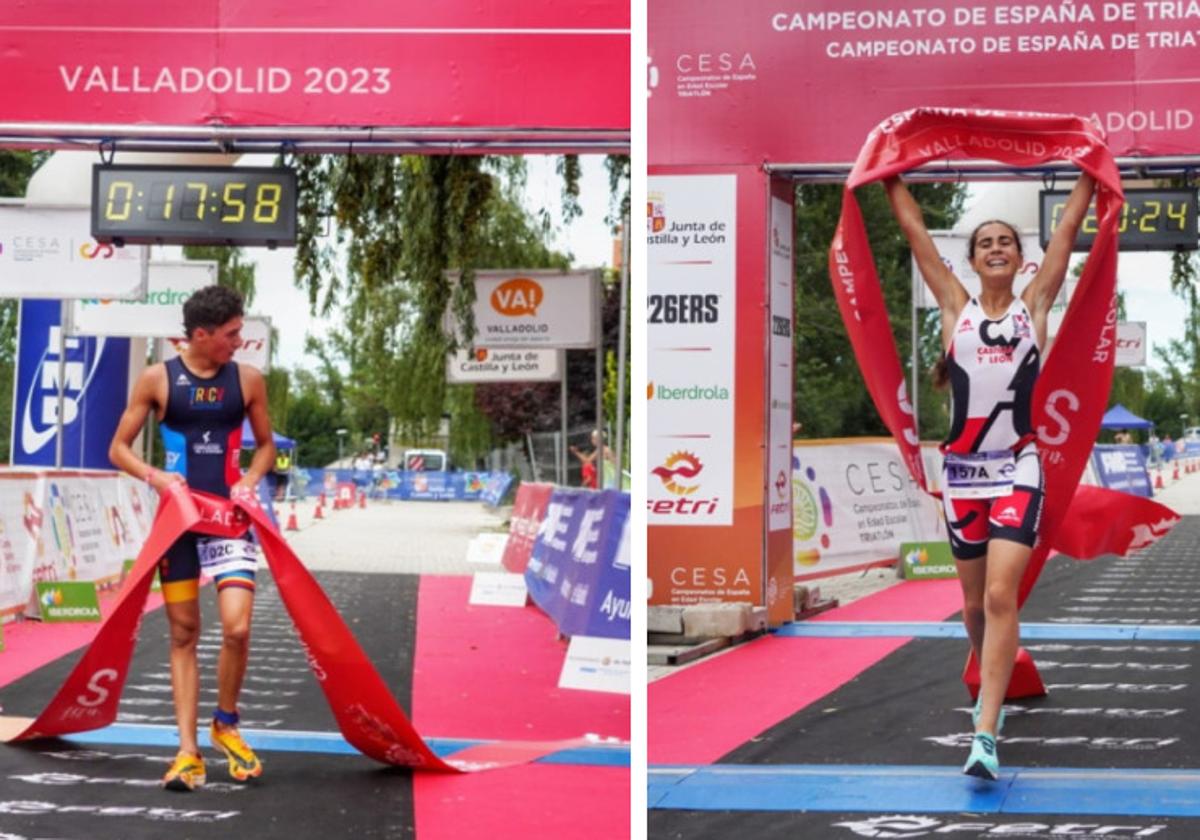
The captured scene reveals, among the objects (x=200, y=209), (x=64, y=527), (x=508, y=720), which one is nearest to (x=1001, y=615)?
(x=508, y=720)

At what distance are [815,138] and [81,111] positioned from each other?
464 centimetres

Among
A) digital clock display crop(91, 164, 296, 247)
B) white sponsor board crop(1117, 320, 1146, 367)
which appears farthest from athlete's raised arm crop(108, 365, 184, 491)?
white sponsor board crop(1117, 320, 1146, 367)

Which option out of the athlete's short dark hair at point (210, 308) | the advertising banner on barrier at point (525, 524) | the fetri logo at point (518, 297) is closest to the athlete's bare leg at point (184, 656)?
the athlete's short dark hair at point (210, 308)

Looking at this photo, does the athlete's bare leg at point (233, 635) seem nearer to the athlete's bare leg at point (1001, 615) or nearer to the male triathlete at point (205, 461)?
the male triathlete at point (205, 461)

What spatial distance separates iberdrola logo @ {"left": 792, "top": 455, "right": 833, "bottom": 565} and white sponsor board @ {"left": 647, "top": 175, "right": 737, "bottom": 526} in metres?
5.42

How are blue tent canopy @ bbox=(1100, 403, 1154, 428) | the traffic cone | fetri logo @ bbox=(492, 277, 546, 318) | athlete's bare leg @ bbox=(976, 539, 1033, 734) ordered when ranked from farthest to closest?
blue tent canopy @ bbox=(1100, 403, 1154, 428), fetri logo @ bbox=(492, 277, 546, 318), the traffic cone, athlete's bare leg @ bbox=(976, 539, 1033, 734)

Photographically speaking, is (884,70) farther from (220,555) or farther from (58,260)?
(58,260)

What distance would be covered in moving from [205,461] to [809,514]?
11.3m

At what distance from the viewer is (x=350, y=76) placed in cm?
924

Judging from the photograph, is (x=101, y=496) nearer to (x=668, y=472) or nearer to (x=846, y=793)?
(x=668, y=472)

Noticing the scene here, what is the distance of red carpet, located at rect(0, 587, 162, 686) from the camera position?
11.1 m

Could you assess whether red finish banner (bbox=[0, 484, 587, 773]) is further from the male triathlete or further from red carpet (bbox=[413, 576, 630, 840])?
red carpet (bbox=[413, 576, 630, 840])

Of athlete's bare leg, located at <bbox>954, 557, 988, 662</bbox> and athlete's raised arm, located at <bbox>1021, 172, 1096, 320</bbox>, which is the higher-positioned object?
athlete's raised arm, located at <bbox>1021, 172, 1096, 320</bbox>

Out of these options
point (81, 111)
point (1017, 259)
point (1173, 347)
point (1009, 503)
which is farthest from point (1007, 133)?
point (1173, 347)
